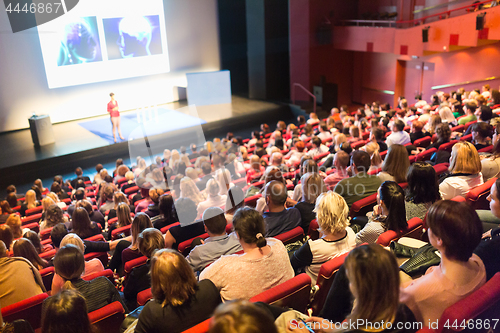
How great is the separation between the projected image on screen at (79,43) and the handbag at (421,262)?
10746 millimetres

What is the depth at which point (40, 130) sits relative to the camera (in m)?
9.27

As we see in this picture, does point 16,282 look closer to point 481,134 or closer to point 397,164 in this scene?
point 397,164

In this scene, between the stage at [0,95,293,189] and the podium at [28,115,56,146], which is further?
the podium at [28,115,56,146]

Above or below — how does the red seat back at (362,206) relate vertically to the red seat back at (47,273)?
above

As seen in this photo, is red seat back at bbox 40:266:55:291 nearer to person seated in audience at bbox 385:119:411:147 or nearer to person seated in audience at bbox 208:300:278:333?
person seated in audience at bbox 208:300:278:333

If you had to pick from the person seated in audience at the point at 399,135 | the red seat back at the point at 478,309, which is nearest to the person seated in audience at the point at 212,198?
the person seated in audience at the point at 399,135

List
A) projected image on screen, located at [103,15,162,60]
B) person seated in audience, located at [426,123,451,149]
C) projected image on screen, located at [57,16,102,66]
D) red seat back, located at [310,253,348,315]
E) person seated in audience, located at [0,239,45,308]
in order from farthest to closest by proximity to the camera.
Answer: projected image on screen, located at [103,15,162,60] < projected image on screen, located at [57,16,102,66] < person seated in audience, located at [426,123,451,149] < person seated in audience, located at [0,239,45,308] < red seat back, located at [310,253,348,315]

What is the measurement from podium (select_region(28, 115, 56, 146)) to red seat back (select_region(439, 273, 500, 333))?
9689 millimetres

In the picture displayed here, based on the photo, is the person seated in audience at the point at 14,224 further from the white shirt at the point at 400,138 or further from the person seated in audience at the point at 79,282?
the white shirt at the point at 400,138

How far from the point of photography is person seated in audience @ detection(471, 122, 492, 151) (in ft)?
13.3

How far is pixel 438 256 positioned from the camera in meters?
2.04

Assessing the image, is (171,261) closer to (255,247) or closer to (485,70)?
(255,247)

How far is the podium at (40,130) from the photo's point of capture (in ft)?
29.9

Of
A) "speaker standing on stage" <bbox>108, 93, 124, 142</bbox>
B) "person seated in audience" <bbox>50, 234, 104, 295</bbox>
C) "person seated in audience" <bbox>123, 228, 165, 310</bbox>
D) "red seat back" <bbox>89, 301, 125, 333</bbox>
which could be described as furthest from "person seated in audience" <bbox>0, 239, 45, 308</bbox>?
"speaker standing on stage" <bbox>108, 93, 124, 142</bbox>
